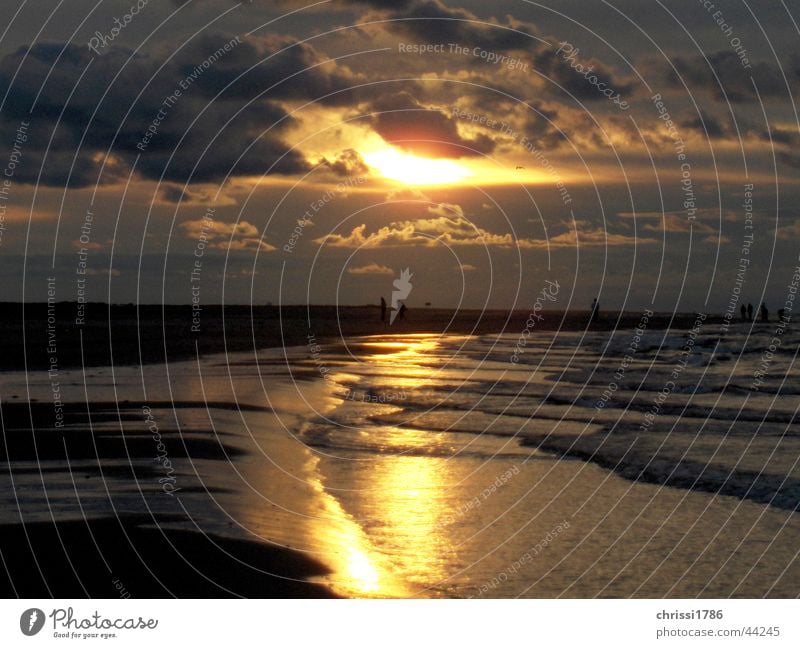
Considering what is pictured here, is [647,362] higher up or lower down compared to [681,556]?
higher up

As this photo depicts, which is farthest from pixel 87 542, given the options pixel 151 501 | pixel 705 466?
pixel 705 466

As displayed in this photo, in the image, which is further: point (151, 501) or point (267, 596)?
point (151, 501)

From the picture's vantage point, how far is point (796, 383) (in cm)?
3575

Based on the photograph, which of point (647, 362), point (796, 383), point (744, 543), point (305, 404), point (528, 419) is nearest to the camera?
point (744, 543)

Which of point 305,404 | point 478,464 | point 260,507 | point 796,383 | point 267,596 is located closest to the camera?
point 267,596

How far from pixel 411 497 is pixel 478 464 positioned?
3110 mm

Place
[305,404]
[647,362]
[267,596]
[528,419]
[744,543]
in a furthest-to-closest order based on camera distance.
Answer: [647,362], [305,404], [528,419], [744,543], [267,596]

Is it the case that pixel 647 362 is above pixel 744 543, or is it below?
above

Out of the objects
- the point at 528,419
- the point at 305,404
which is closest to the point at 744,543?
the point at 528,419

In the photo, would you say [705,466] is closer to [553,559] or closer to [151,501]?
[553,559]

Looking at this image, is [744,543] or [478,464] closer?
[744,543]

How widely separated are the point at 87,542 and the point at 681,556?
22.5 feet

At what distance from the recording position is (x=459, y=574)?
39.7ft

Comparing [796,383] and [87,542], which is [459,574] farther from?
[796,383]
